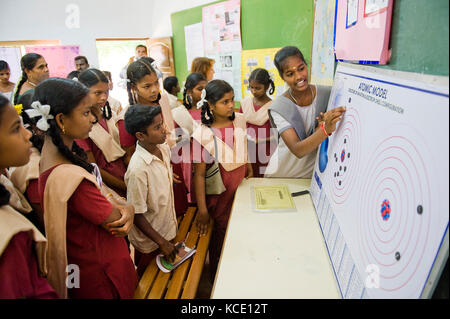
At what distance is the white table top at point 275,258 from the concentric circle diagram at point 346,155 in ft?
0.64

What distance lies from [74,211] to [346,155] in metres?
1.00

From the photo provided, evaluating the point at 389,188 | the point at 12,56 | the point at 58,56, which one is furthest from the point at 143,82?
the point at 12,56

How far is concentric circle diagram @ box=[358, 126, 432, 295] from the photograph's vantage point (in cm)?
57

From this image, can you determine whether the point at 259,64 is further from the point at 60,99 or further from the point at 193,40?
the point at 60,99

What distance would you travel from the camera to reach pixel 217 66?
373 cm

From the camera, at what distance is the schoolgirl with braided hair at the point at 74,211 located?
37.3 inches

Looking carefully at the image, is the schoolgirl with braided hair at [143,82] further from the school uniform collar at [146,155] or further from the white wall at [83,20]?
the white wall at [83,20]

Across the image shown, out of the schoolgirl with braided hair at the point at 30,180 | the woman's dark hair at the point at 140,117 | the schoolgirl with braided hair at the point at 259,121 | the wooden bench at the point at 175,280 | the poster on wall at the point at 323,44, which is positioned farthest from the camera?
the schoolgirl with braided hair at the point at 259,121

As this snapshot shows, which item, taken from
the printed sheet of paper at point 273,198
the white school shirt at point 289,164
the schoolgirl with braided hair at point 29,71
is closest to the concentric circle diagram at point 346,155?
the printed sheet of paper at point 273,198

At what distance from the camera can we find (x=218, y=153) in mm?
1568

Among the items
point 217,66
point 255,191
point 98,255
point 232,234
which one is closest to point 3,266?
point 98,255

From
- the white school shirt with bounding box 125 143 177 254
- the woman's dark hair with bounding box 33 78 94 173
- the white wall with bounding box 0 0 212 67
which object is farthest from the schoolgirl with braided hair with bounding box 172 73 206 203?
the white wall with bounding box 0 0 212 67

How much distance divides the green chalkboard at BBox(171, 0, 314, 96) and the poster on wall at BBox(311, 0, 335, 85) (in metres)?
0.15
